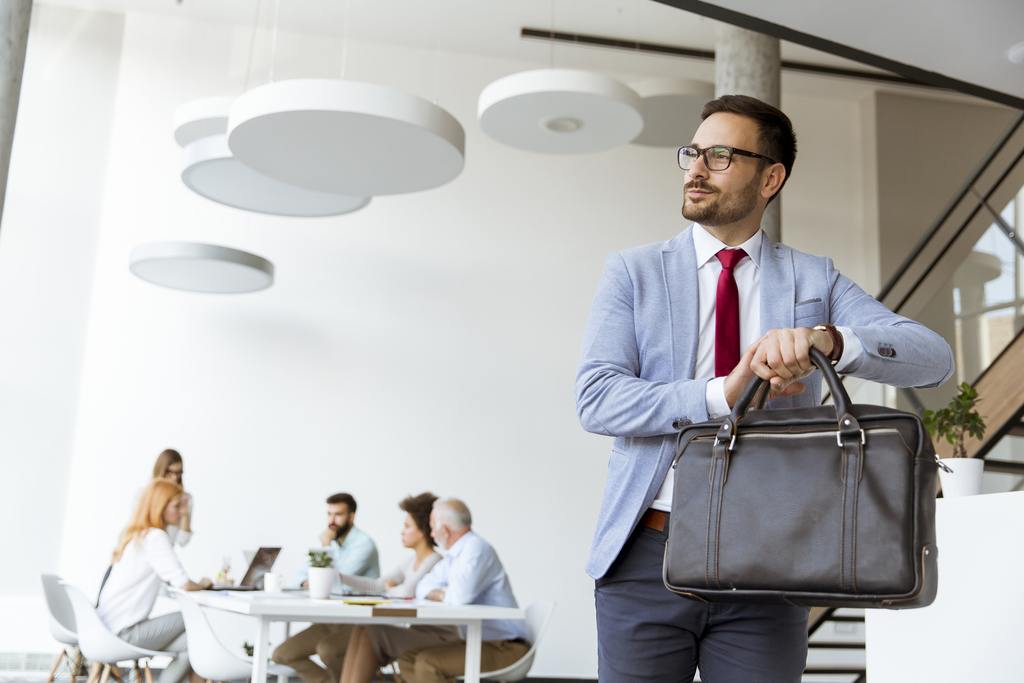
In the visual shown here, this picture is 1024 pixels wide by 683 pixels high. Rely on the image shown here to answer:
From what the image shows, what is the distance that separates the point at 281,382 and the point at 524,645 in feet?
13.7

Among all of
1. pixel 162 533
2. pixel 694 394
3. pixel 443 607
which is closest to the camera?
pixel 694 394

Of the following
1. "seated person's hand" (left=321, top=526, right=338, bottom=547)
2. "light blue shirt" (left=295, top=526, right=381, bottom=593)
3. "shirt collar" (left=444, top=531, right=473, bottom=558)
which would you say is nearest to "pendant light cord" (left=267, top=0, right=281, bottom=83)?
"seated person's hand" (left=321, top=526, right=338, bottom=547)

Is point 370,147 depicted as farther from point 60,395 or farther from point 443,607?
point 60,395

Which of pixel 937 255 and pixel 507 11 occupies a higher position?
pixel 507 11

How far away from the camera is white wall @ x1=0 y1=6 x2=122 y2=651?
8555mm

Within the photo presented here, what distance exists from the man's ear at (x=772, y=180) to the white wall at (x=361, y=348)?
770 cm

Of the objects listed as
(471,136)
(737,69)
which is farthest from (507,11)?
(737,69)

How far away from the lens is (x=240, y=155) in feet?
18.5

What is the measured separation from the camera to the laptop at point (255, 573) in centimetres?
625

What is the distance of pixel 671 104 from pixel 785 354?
22.5 ft

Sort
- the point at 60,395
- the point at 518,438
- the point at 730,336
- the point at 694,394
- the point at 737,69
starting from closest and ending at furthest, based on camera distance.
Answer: the point at 694,394 < the point at 730,336 < the point at 737,69 < the point at 60,395 < the point at 518,438

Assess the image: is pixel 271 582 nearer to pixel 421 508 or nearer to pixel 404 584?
pixel 404 584

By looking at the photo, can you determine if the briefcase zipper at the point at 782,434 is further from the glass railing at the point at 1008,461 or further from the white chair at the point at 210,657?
the glass railing at the point at 1008,461

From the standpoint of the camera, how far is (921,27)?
4195mm
